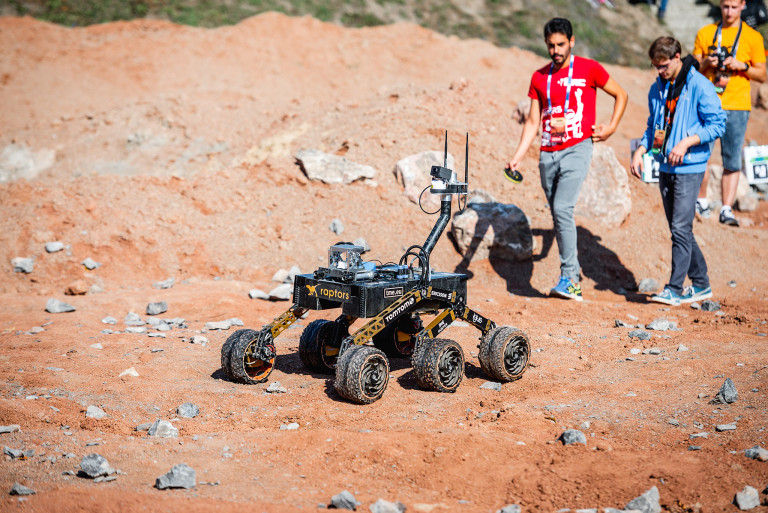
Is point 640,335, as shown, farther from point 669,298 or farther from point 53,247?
point 53,247

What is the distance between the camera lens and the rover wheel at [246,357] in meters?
5.34

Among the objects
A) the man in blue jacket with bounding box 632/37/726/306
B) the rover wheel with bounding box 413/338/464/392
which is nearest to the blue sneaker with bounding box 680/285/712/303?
the man in blue jacket with bounding box 632/37/726/306

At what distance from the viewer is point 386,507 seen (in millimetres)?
3504

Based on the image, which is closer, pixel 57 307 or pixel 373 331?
pixel 373 331

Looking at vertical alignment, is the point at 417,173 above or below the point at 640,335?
above

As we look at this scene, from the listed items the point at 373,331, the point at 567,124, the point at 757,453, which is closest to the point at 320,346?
the point at 373,331

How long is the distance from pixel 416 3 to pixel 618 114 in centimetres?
1995

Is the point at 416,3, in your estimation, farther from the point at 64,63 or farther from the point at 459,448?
the point at 459,448

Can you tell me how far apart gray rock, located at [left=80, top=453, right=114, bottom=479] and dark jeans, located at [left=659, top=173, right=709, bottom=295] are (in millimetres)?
5746

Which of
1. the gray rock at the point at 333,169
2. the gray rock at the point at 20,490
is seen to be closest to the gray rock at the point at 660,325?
the gray rock at the point at 333,169

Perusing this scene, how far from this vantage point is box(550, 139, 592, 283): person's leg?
7.57m

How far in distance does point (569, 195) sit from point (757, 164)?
3.60m

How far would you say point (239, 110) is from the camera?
13.8 meters

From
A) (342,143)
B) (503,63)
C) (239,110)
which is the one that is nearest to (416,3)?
(503,63)
